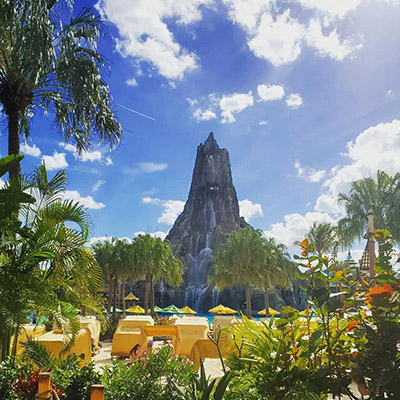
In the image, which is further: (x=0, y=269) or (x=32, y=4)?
(x=32, y=4)

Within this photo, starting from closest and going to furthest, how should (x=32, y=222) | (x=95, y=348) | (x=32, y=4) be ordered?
(x=32, y=222), (x=32, y=4), (x=95, y=348)

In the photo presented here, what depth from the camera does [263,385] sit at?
112 inches

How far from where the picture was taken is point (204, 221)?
283 feet

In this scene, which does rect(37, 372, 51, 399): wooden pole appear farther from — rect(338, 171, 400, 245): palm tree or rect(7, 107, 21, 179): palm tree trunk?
rect(338, 171, 400, 245): palm tree

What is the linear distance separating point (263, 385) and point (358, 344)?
2.51 feet

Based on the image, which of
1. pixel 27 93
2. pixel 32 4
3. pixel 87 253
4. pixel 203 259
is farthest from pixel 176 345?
pixel 203 259

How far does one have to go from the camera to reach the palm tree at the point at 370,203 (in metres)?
28.8

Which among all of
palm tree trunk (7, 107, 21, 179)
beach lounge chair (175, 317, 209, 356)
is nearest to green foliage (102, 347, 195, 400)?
palm tree trunk (7, 107, 21, 179)

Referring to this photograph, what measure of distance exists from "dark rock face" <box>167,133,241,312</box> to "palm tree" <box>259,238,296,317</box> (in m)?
29.7

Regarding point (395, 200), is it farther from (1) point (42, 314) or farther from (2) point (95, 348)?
(1) point (42, 314)

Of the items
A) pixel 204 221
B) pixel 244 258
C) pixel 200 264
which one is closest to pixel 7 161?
pixel 244 258

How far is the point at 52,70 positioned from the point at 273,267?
23.5m

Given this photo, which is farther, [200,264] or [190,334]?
[200,264]

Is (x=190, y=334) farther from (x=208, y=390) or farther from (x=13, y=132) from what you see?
(x=208, y=390)
